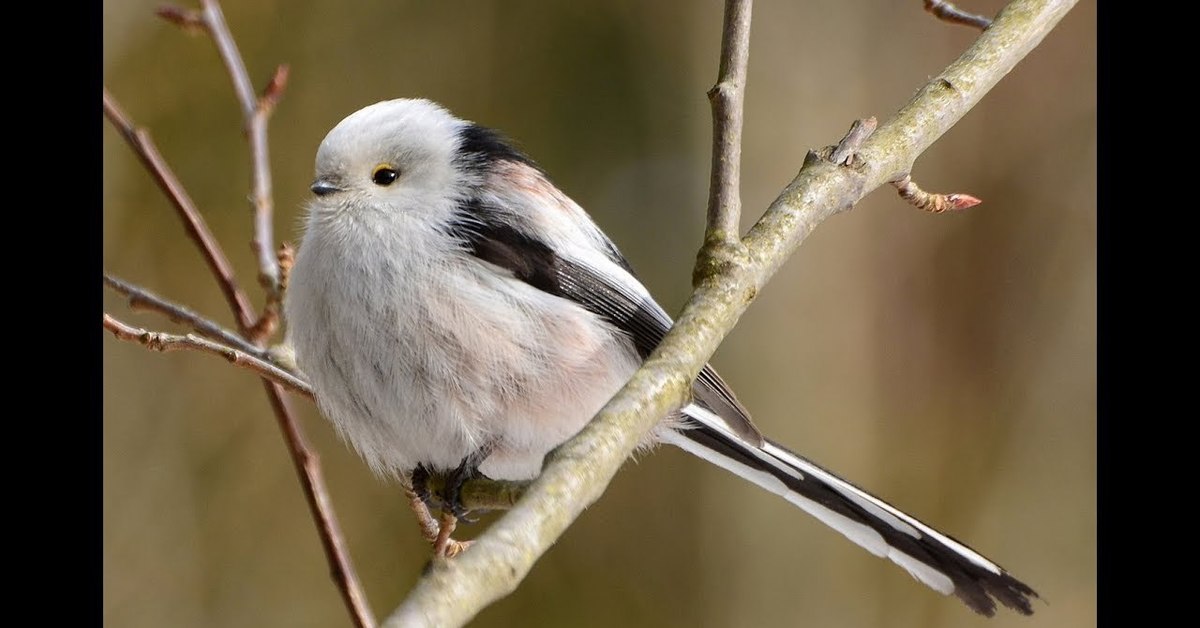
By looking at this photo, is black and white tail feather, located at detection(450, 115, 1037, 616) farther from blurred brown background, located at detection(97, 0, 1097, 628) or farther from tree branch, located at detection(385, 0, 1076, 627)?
blurred brown background, located at detection(97, 0, 1097, 628)

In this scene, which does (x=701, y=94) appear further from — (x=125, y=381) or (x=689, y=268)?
(x=125, y=381)

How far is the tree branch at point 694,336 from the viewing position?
3.15ft

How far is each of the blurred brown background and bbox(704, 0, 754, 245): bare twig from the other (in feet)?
6.37

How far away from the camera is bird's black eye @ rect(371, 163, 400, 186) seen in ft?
6.11

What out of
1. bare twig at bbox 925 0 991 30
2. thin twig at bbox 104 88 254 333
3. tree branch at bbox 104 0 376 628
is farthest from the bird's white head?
bare twig at bbox 925 0 991 30

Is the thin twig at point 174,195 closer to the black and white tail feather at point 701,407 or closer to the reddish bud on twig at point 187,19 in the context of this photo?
the reddish bud on twig at point 187,19

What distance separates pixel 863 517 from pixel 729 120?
0.79 m

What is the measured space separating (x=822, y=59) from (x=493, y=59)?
1078mm

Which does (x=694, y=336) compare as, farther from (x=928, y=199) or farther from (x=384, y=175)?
(x=384, y=175)

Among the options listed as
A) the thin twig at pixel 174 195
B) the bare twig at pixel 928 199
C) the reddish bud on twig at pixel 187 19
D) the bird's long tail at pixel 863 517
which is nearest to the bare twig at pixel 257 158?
the reddish bud on twig at pixel 187 19

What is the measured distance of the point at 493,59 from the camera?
3.76m

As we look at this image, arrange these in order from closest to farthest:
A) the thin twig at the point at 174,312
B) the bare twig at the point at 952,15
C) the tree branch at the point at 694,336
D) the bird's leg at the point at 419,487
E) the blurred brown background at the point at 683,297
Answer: the tree branch at the point at 694,336
the thin twig at the point at 174,312
the bird's leg at the point at 419,487
the bare twig at the point at 952,15
the blurred brown background at the point at 683,297
